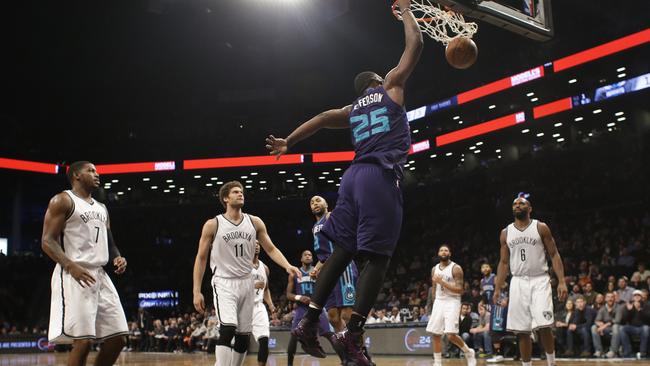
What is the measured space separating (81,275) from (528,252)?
202 inches

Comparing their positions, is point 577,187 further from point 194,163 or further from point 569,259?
point 194,163

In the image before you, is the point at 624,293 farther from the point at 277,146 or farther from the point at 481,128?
the point at 481,128

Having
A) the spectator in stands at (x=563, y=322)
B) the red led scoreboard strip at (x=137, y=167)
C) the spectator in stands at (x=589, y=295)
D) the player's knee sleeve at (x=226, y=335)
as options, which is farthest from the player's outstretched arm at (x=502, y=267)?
the red led scoreboard strip at (x=137, y=167)

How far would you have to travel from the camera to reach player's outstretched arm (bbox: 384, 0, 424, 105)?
4516mm

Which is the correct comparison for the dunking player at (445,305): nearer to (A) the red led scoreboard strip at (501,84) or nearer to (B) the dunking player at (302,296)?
(B) the dunking player at (302,296)

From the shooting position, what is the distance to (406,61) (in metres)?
4.52

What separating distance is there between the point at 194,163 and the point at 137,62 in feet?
20.8

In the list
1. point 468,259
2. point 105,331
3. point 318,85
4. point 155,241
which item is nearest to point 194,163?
point 155,241

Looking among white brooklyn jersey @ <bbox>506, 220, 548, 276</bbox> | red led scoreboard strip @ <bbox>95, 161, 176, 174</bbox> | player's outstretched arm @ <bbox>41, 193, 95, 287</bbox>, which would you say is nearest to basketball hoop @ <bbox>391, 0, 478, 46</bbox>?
white brooklyn jersey @ <bbox>506, 220, 548, 276</bbox>

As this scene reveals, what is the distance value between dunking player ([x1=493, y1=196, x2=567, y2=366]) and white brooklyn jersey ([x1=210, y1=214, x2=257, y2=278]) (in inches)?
126

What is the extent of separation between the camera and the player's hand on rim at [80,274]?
5305 mm

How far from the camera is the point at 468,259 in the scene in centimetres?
2441

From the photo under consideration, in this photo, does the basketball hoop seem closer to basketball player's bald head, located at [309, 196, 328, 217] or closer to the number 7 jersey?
basketball player's bald head, located at [309, 196, 328, 217]

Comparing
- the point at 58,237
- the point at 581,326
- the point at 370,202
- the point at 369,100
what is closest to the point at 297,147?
the point at 581,326
